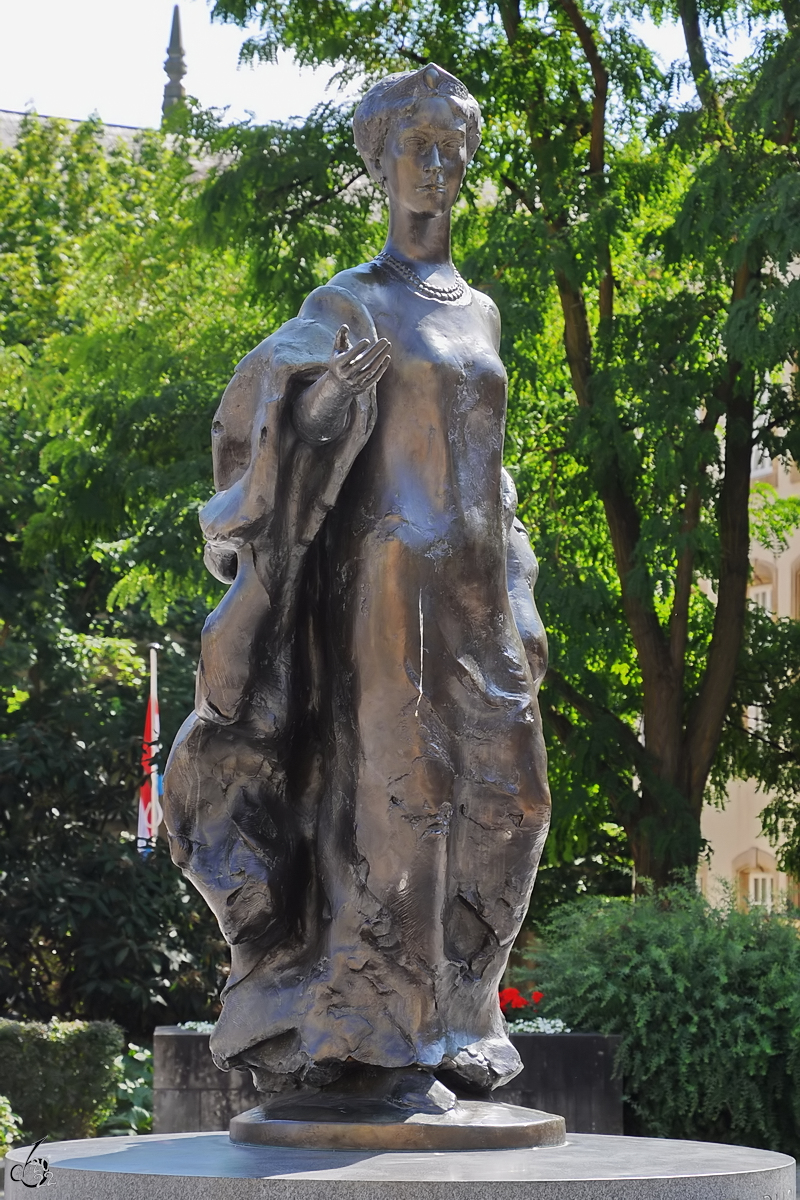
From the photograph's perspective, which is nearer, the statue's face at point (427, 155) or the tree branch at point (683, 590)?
the statue's face at point (427, 155)

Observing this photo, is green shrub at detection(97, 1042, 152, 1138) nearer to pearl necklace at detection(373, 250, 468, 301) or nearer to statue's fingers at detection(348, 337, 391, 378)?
pearl necklace at detection(373, 250, 468, 301)

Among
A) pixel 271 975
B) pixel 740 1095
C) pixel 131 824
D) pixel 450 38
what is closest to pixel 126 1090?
pixel 740 1095

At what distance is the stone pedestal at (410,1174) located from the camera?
3.45 meters

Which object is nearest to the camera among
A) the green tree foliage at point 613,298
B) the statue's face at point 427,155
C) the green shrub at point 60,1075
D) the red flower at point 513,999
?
the statue's face at point 427,155

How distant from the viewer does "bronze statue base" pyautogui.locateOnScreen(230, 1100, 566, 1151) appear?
13.0 ft

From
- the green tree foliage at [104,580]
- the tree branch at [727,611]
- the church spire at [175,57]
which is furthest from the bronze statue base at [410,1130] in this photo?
the church spire at [175,57]

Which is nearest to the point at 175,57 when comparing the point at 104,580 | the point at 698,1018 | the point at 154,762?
the point at 104,580

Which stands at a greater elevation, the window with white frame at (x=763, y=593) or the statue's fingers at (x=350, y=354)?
the window with white frame at (x=763, y=593)

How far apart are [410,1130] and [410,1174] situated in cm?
42

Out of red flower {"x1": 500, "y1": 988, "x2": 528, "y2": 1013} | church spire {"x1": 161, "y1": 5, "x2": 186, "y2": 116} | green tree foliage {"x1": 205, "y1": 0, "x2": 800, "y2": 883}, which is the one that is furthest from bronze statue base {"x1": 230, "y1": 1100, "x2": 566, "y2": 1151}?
church spire {"x1": 161, "y1": 5, "x2": 186, "y2": 116}

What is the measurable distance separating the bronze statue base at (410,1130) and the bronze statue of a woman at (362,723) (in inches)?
5.2

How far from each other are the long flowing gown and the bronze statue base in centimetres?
16

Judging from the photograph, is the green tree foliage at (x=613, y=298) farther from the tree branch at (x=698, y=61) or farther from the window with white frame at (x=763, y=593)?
the window with white frame at (x=763, y=593)

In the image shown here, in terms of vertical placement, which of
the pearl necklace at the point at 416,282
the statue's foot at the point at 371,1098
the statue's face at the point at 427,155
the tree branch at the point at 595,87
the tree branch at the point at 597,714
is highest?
the tree branch at the point at 595,87
